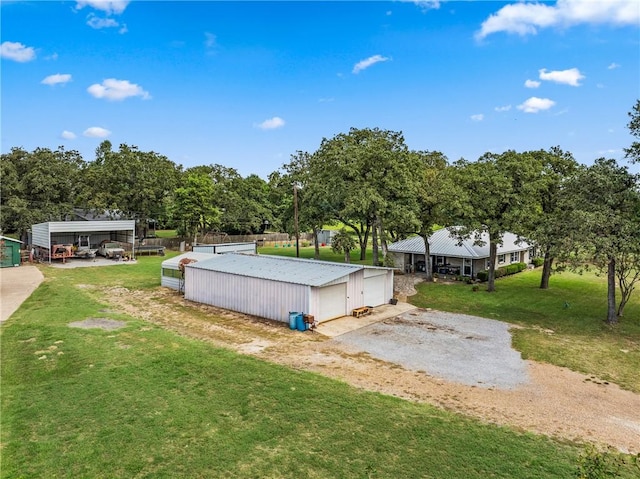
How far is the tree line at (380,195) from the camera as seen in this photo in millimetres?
18266

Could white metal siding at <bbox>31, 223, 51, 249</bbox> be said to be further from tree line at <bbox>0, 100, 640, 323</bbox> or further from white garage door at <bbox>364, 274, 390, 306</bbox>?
white garage door at <bbox>364, 274, 390, 306</bbox>

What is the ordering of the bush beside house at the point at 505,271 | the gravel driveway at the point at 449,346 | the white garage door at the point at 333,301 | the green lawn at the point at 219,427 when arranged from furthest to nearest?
the bush beside house at the point at 505,271 < the white garage door at the point at 333,301 < the gravel driveway at the point at 449,346 < the green lawn at the point at 219,427

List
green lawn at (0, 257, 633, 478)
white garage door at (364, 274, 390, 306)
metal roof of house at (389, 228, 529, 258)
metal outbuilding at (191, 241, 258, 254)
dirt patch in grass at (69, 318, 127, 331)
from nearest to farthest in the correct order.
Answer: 1. green lawn at (0, 257, 633, 478)
2. dirt patch in grass at (69, 318, 127, 331)
3. white garage door at (364, 274, 390, 306)
4. metal outbuilding at (191, 241, 258, 254)
5. metal roof of house at (389, 228, 529, 258)

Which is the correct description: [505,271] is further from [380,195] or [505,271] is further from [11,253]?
[11,253]

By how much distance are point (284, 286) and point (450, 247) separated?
1748cm

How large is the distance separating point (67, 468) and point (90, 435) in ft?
3.91

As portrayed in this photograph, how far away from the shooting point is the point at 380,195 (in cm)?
2717

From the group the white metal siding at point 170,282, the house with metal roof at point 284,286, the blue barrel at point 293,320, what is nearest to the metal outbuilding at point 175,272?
the white metal siding at point 170,282

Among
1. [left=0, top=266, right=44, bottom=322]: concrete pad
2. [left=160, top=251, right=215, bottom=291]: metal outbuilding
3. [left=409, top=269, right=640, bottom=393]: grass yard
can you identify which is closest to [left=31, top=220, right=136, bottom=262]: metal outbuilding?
[left=0, top=266, right=44, bottom=322]: concrete pad

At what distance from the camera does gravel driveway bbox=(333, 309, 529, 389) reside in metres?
12.9

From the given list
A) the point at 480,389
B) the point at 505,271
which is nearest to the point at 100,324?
the point at 480,389

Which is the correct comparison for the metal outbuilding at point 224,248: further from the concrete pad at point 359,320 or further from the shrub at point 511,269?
the shrub at point 511,269

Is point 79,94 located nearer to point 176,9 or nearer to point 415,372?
point 176,9

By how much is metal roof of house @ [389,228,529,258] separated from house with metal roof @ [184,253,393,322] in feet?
33.6
